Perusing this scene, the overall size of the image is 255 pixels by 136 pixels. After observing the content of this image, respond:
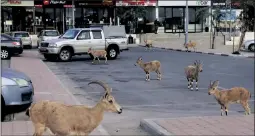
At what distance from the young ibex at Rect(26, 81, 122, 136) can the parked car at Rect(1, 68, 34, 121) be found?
3.79 m

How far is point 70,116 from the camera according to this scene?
6.78 meters

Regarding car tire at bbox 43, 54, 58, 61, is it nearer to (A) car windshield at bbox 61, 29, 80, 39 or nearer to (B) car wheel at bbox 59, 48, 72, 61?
(B) car wheel at bbox 59, 48, 72, 61

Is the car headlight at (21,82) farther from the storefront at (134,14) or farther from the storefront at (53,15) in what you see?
the storefront at (134,14)

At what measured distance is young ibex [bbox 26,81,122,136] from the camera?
6699 mm

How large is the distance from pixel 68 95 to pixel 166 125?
5.24m

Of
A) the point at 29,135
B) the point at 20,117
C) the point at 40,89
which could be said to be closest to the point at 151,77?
the point at 40,89

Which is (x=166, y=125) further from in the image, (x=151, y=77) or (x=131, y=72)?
(x=131, y=72)

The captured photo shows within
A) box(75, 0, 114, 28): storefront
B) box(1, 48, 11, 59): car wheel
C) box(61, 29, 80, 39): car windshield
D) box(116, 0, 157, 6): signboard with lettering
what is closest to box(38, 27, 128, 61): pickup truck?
box(61, 29, 80, 39): car windshield

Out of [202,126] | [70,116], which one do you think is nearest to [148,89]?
[202,126]

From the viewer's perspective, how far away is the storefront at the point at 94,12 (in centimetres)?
5650

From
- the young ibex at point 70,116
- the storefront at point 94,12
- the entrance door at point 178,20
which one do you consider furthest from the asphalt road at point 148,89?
the entrance door at point 178,20

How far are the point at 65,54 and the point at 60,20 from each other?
28574mm

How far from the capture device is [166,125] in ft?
30.3

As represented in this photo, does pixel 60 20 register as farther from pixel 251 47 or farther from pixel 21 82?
pixel 21 82
